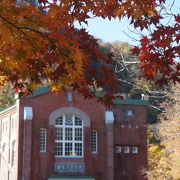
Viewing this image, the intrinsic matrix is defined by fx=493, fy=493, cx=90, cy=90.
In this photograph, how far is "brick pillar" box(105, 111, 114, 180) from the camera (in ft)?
130

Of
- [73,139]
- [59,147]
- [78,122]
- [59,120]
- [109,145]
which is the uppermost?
A: [59,120]

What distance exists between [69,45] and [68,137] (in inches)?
1310

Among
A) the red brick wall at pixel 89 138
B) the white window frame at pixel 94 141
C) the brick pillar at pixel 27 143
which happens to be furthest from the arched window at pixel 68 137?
the brick pillar at pixel 27 143

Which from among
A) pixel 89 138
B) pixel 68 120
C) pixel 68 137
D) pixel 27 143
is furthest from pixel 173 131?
pixel 27 143

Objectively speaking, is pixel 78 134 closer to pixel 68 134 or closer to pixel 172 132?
pixel 68 134

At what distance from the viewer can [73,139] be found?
39.2m

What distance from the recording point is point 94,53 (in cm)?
673

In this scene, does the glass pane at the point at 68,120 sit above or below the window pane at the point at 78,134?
above

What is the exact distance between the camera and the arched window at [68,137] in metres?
38.8

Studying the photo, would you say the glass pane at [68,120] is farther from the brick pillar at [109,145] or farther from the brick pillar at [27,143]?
the brick pillar at [109,145]

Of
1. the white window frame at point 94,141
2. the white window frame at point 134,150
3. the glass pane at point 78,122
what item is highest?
the glass pane at point 78,122

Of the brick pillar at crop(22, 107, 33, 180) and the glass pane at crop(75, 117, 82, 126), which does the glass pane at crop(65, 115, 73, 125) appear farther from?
the brick pillar at crop(22, 107, 33, 180)

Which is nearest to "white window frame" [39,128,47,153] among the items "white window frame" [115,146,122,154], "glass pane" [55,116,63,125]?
"glass pane" [55,116,63,125]

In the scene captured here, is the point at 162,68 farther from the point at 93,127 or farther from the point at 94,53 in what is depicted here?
the point at 93,127
